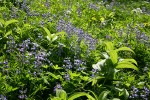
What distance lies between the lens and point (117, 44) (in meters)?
5.05

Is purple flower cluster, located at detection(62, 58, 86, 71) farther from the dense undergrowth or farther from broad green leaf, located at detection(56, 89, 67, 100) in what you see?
broad green leaf, located at detection(56, 89, 67, 100)

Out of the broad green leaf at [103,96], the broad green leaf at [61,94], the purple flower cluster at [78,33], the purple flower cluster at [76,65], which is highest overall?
the purple flower cluster at [78,33]

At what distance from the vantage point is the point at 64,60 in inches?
153

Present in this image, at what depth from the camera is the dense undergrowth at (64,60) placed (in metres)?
3.64

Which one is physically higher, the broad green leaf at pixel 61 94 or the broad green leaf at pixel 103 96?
the broad green leaf at pixel 61 94

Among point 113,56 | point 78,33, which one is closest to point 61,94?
point 113,56

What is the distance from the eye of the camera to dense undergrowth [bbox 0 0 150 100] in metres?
3.64

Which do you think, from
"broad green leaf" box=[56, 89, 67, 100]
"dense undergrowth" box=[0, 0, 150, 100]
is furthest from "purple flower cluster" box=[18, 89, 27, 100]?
"broad green leaf" box=[56, 89, 67, 100]

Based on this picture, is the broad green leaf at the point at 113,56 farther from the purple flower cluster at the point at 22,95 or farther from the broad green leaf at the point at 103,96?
the purple flower cluster at the point at 22,95

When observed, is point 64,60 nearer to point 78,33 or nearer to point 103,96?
point 103,96

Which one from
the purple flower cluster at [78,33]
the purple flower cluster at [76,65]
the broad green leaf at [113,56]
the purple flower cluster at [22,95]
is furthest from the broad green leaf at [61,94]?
the purple flower cluster at [78,33]

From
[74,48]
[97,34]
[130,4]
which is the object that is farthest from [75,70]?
[130,4]

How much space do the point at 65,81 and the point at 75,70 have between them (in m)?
0.46

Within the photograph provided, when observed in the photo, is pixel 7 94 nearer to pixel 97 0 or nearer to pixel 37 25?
pixel 37 25
